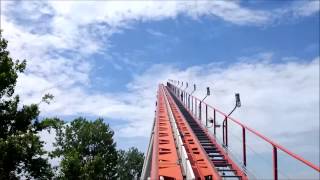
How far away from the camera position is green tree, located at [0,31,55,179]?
1895 centimetres

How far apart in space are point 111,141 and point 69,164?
18.2 m

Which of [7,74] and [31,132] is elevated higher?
[7,74]

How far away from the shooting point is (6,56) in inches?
830

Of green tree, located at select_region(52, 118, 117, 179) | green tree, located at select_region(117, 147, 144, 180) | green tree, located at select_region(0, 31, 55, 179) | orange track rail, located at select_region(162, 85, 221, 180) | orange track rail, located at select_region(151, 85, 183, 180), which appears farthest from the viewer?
green tree, located at select_region(117, 147, 144, 180)

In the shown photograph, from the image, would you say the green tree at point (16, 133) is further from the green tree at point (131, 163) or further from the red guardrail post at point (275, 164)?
the green tree at point (131, 163)

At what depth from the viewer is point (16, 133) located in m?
20.2

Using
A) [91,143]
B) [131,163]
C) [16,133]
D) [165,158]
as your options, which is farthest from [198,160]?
[131,163]

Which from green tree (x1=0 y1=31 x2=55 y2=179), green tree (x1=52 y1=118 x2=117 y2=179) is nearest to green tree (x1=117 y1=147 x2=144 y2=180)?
green tree (x1=52 y1=118 x2=117 y2=179)

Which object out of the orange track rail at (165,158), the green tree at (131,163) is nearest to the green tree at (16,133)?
the orange track rail at (165,158)

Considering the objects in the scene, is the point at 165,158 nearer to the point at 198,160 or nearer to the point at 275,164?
the point at 198,160

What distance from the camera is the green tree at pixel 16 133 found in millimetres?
18953

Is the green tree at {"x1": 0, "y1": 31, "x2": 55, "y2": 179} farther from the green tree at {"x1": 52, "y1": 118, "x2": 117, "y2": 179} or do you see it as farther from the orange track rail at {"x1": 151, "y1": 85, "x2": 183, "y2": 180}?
the green tree at {"x1": 52, "y1": 118, "x2": 117, "y2": 179}

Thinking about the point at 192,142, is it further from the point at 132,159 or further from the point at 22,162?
the point at 132,159

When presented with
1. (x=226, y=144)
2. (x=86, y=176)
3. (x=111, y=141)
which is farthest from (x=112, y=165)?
(x=226, y=144)
